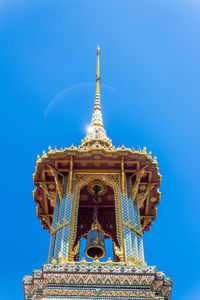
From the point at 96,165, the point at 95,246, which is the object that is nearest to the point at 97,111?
the point at 96,165

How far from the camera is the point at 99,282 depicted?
37.7 ft

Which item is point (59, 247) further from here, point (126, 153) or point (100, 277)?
point (126, 153)

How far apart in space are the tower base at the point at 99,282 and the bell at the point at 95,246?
3341 millimetres

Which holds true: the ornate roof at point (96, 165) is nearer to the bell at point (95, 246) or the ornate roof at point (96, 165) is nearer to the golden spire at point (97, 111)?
the bell at point (95, 246)

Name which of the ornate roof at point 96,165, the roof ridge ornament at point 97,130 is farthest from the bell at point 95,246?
the roof ridge ornament at point 97,130

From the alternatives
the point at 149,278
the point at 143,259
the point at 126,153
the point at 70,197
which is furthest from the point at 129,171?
the point at 149,278

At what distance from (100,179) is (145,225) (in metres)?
3.90

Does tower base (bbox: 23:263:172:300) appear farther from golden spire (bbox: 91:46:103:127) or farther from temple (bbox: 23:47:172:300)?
golden spire (bbox: 91:46:103:127)

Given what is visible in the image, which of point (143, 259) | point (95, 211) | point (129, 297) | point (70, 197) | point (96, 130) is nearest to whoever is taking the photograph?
point (129, 297)

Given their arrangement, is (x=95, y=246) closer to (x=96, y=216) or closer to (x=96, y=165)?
(x=96, y=216)

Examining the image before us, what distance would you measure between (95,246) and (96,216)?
180 centimetres

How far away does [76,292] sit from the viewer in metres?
11.3

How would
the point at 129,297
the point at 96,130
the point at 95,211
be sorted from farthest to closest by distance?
the point at 96,130
the point at 95,211
the point at 129,297

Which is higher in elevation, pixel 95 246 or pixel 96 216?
pixel 96 216
